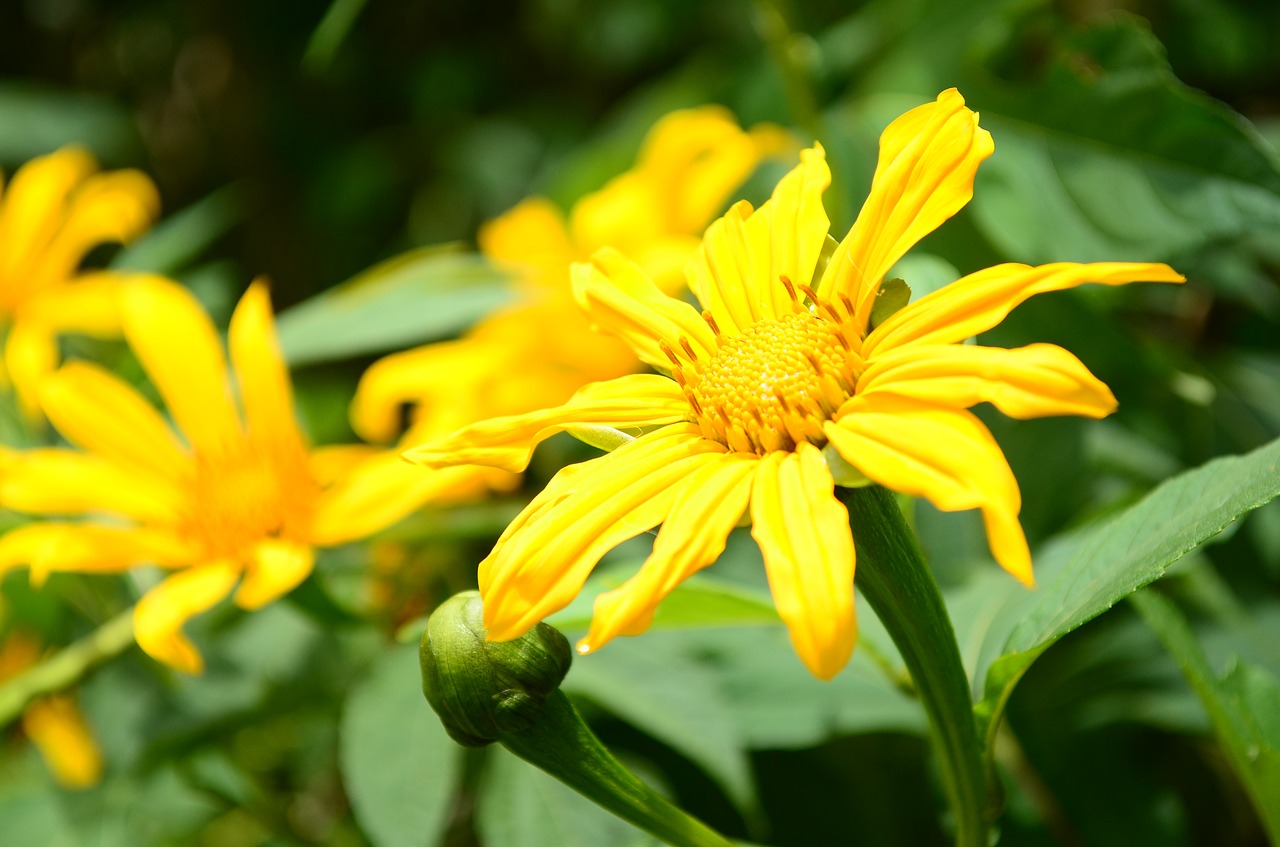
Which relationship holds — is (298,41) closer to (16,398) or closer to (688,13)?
(688,13)

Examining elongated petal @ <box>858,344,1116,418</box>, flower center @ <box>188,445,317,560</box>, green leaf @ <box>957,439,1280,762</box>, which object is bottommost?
flower center @ <box>188,445,317,560</box>

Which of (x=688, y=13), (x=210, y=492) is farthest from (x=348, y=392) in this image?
(x=688, y=13)

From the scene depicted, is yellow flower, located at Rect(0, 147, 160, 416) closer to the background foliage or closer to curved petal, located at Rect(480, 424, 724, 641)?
the background foliage

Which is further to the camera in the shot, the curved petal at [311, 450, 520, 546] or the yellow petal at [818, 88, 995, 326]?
the curved petal at [311, 450, 520, 546]

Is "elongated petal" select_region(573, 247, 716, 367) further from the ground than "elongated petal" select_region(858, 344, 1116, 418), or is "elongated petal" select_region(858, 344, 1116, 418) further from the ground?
"elongated petal" select_region(858, 344, 1116, 418)

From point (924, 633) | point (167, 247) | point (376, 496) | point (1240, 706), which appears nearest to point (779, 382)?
point (924, 633)

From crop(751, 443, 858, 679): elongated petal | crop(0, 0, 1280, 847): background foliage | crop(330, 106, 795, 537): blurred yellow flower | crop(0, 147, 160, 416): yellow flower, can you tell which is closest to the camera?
crop(751, 443, 858, 679): elongated petal

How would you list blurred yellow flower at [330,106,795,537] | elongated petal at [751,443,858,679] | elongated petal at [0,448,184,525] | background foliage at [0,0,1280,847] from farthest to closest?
1. blurred yellow flower at [330,106,795,537]
2. elongated petal at [0,448,184,525]
3. background foliage at [0,0,1280,847]
4. elongated petal at [751,443,858,679]

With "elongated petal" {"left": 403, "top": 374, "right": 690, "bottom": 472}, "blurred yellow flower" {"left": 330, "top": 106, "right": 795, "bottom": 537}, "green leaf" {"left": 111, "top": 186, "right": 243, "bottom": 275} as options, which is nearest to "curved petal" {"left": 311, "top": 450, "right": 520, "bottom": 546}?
"blurred yellow flower" {"left": 330, "top": 106, "right": 795, "bottom": 537}

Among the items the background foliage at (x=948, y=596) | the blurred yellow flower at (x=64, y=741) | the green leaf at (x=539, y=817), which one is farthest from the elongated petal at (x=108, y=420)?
the green leaf at (x=539, y=817)
